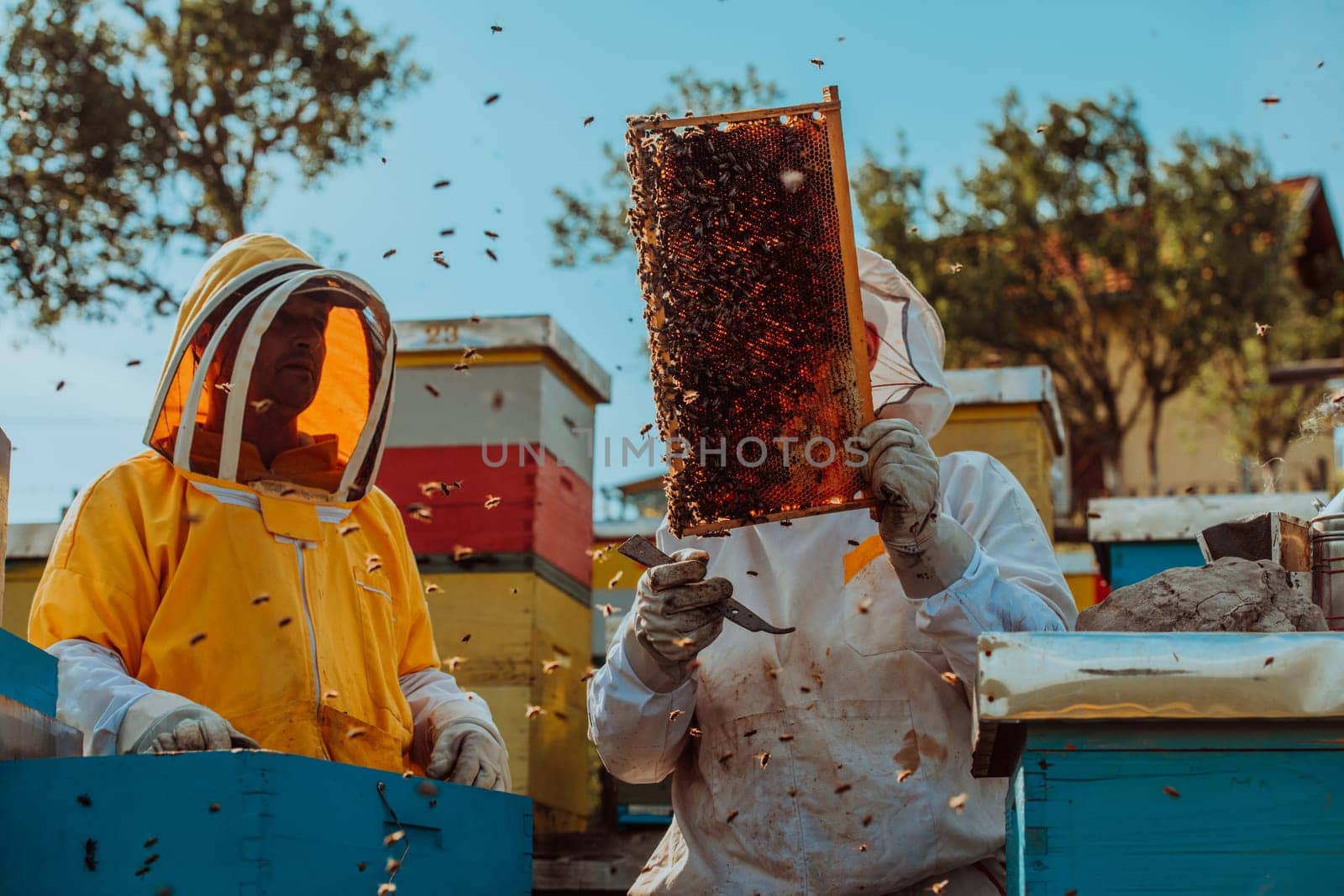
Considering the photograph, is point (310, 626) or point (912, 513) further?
point (310, 626)

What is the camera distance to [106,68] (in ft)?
55.7

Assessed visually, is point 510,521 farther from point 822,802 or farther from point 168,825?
point 168,825

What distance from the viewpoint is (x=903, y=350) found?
3141 millimetres

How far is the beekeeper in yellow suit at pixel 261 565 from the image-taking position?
319 centimetres

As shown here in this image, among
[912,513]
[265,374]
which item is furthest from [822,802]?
[265,374]

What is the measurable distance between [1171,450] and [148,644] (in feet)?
82.5

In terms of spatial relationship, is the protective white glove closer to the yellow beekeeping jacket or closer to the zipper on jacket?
the yellow beekeeping jacket

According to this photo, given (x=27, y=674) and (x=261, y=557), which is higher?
(x=261, y=557)

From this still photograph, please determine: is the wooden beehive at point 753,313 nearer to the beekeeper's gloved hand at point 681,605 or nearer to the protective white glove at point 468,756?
the beekeeper's gloved hand at point 681,605

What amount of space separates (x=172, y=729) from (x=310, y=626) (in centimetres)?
53

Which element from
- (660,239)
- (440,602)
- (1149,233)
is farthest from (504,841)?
(1149,233)

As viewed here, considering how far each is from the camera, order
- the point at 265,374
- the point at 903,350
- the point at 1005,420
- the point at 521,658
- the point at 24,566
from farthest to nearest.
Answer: the point at 24,566 → the point at 1005,420 → the point at 521,658 → the point at 265,374 → the point at 903,350

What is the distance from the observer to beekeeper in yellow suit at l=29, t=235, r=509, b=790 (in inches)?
126

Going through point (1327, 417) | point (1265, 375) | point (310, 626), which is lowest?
point (310, 626)
